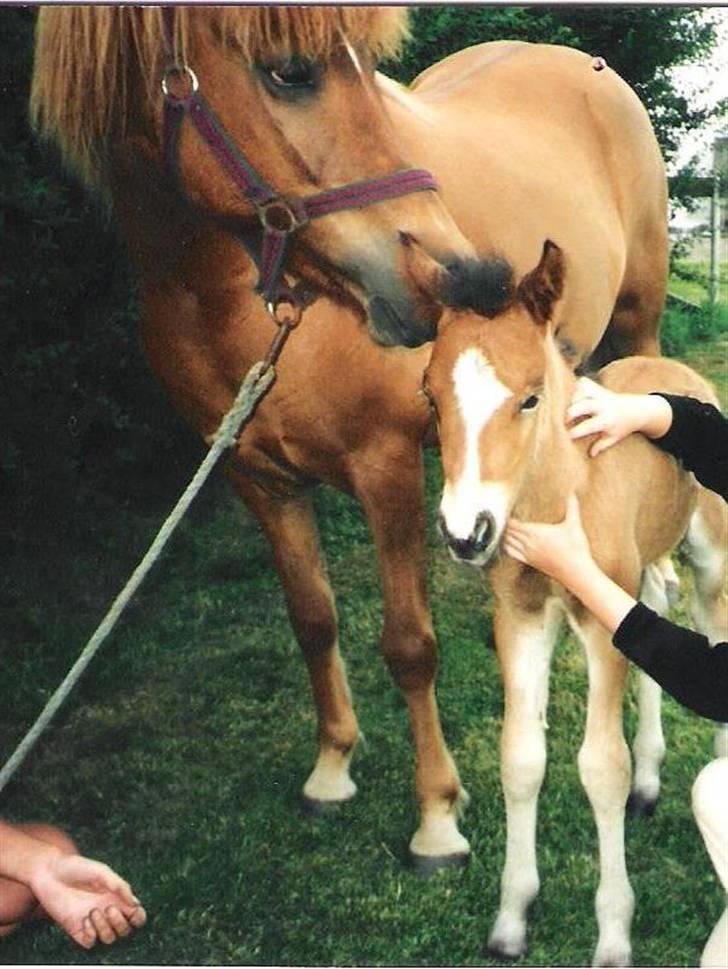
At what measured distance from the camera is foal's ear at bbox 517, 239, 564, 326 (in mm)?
1655

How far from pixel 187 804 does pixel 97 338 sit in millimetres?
863

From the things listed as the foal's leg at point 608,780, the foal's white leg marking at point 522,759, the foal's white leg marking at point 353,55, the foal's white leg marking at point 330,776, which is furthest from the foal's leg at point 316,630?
the foal's white leg marking at point 353,55

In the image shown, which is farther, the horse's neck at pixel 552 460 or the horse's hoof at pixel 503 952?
the horse's hoof at pixel 503 952

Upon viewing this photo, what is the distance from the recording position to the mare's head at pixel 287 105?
5.80 ft

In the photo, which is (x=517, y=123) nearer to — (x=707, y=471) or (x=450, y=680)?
(x=707, y=471)

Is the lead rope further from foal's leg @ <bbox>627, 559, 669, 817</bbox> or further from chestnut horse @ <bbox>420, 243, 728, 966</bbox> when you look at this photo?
foal's leg @ <bbox>627, 559, 669, 817</bbox>

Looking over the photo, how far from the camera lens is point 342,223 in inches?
70.7

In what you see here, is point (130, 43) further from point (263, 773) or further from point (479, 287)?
point (263, 773)

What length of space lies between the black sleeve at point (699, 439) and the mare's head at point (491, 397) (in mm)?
259

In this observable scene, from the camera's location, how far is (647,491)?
75.1 inches

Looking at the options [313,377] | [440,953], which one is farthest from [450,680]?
[313,377]

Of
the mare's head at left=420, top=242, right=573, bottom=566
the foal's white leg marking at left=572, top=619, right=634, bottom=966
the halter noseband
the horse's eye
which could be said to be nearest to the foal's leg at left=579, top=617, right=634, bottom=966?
the foal's white leg marking at left=572, top=619, right=634, bottom=966

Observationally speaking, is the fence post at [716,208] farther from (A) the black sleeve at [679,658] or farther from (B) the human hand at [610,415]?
(A) the black sleeve at [679,658]

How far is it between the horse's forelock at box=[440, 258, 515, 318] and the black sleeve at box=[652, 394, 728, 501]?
1.15 ft
